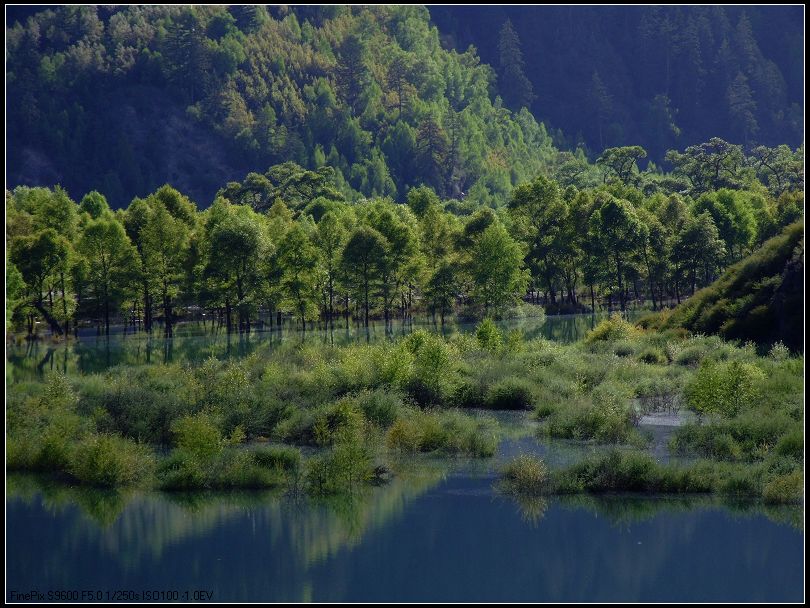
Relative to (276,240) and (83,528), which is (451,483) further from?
(276,240)

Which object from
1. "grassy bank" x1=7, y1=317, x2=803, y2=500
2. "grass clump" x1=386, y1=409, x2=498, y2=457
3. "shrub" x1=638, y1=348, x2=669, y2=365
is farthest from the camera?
"shrub" x1=638, y1=348, x2=669, y2=365

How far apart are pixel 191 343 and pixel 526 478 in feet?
179

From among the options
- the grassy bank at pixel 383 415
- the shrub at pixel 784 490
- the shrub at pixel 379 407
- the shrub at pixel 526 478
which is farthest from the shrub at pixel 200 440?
the shrub at pixel 784 490

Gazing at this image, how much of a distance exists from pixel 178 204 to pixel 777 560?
9118 cm

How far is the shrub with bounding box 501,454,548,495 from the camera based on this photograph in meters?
31.0

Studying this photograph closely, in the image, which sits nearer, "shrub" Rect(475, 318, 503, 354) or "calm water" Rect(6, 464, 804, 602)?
"calm water" Rect(6, 464, 804, 602)

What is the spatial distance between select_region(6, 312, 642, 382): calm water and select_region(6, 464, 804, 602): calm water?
96.5 feet

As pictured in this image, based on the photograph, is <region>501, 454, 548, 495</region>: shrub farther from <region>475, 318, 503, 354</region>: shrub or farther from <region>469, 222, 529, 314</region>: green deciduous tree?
<region>469, 222, 529, 314</region>: green deciduous tree

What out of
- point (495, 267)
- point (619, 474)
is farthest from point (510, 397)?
point (495, 267)

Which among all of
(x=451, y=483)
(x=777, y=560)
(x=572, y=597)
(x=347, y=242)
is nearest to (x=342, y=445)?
(x=451, y=483)

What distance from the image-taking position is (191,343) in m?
82.5

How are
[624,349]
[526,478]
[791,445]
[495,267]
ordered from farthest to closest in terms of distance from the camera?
[495,267]
[624,349]
[791,445]
[526,478]

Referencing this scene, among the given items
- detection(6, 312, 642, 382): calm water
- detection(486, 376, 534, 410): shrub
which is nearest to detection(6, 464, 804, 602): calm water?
detection(486, 376, 534, 410): shrub

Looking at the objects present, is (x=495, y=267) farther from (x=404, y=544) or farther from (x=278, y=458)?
(x=404, y=544)
